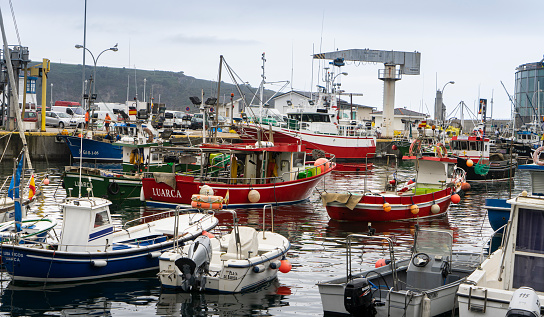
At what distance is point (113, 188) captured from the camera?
26906 mm

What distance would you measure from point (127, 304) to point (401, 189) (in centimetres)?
1497

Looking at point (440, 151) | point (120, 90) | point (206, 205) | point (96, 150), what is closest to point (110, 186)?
point (206, 205)

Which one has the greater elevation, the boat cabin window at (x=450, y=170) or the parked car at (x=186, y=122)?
the parked car at (x=186, y=122)

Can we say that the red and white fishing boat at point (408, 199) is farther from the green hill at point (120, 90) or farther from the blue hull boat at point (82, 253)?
the green hill at point (120, 90)

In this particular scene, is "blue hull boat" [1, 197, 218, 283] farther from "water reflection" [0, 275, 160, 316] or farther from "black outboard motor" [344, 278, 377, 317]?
"black outboard motor" [344, 278, 377, 317]

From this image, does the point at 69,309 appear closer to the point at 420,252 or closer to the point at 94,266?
the point at 94,266

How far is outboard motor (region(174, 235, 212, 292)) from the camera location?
13555 mm

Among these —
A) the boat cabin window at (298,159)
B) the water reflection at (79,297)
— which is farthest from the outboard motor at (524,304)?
the boat cabin window at (298,159)

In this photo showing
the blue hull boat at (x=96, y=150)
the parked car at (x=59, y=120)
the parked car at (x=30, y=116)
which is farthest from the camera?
the parked car at (x=59, y=120)

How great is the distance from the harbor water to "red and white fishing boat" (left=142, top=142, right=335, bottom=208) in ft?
2.67

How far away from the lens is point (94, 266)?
48.6ft

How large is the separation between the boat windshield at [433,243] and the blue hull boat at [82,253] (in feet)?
18.0

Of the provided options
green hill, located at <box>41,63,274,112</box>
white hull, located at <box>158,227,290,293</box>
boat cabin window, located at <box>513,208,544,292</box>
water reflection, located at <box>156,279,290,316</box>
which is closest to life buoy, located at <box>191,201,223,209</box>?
white hull, located at <box>158,227,290,293</box>

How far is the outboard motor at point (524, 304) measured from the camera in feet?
31.2
